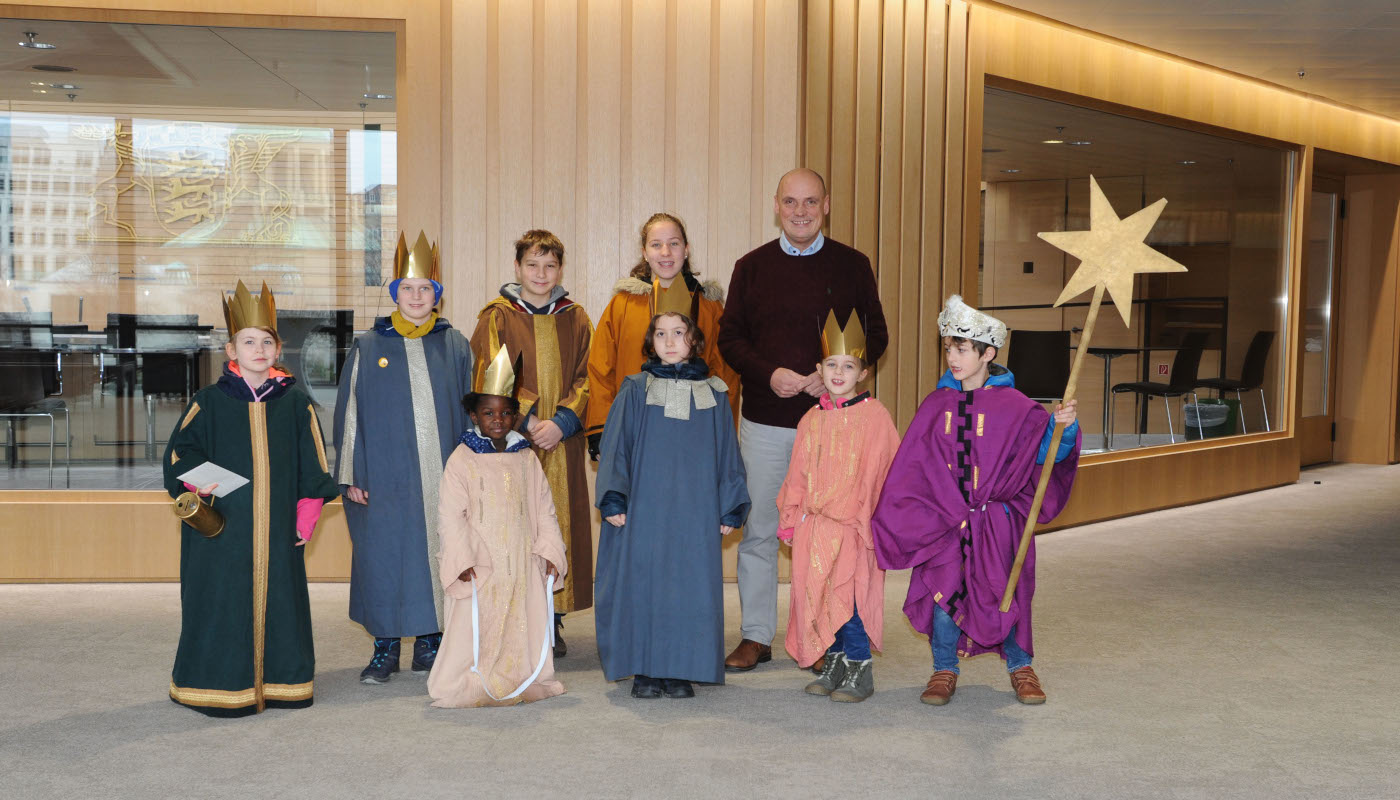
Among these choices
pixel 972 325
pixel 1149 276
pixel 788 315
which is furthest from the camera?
pixel 1149 276

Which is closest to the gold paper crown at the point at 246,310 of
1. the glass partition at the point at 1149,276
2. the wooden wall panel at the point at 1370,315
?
the glass partition at the point at 1149,276

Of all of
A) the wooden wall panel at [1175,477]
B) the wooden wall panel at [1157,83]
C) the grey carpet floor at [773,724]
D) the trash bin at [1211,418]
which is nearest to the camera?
the grey carpet floor at [773,724]

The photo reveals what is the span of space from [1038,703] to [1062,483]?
67cm

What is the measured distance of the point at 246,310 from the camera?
3.34m

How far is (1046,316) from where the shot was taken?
6816 millimetres

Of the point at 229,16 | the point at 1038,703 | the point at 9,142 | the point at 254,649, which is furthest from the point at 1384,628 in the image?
the point at 9,142

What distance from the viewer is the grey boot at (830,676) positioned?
11.7 feet

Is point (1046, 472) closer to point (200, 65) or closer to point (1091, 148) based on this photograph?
point (200, 65)

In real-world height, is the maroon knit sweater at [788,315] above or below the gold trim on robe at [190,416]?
above

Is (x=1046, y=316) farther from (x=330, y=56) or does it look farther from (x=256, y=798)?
(x=256, y=798)

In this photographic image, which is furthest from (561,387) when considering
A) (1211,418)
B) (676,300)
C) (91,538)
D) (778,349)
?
(1211,418)

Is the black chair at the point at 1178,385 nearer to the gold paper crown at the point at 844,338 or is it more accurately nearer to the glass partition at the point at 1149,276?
the glass partition at the point at 1149,276

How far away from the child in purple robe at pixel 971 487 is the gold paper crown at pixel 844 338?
26cm

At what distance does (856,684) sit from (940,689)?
9.8 inches
